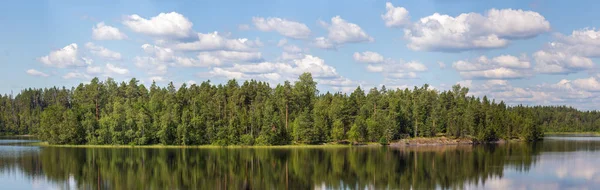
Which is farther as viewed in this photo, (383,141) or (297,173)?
(383,141)

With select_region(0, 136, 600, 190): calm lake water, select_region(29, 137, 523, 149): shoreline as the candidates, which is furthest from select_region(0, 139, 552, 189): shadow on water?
select_region(29, 137, 523, 149): shoreline

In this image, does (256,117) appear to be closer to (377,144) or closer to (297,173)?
(377,144)

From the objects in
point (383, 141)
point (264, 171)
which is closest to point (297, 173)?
point (264, 171)

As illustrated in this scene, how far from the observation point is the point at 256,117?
432ft

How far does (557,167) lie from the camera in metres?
78.6

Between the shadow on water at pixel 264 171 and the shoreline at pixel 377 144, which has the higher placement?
the shadow on water at pixel 264 171

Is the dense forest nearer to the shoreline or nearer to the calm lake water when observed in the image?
the shoreline

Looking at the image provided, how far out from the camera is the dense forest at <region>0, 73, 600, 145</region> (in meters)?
132

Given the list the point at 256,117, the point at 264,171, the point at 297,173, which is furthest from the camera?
the point at 256,117

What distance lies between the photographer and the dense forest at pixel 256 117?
431ft

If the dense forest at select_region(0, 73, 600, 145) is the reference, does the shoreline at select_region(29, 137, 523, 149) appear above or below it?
below

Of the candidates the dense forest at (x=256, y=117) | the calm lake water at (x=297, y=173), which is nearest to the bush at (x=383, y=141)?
the dense forest at (x=256, y=117)

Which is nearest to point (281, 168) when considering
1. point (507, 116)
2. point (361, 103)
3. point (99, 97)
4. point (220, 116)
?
point (220, 116)

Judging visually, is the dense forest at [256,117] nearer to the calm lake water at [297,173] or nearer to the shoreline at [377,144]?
the shoreline at [377,144]
